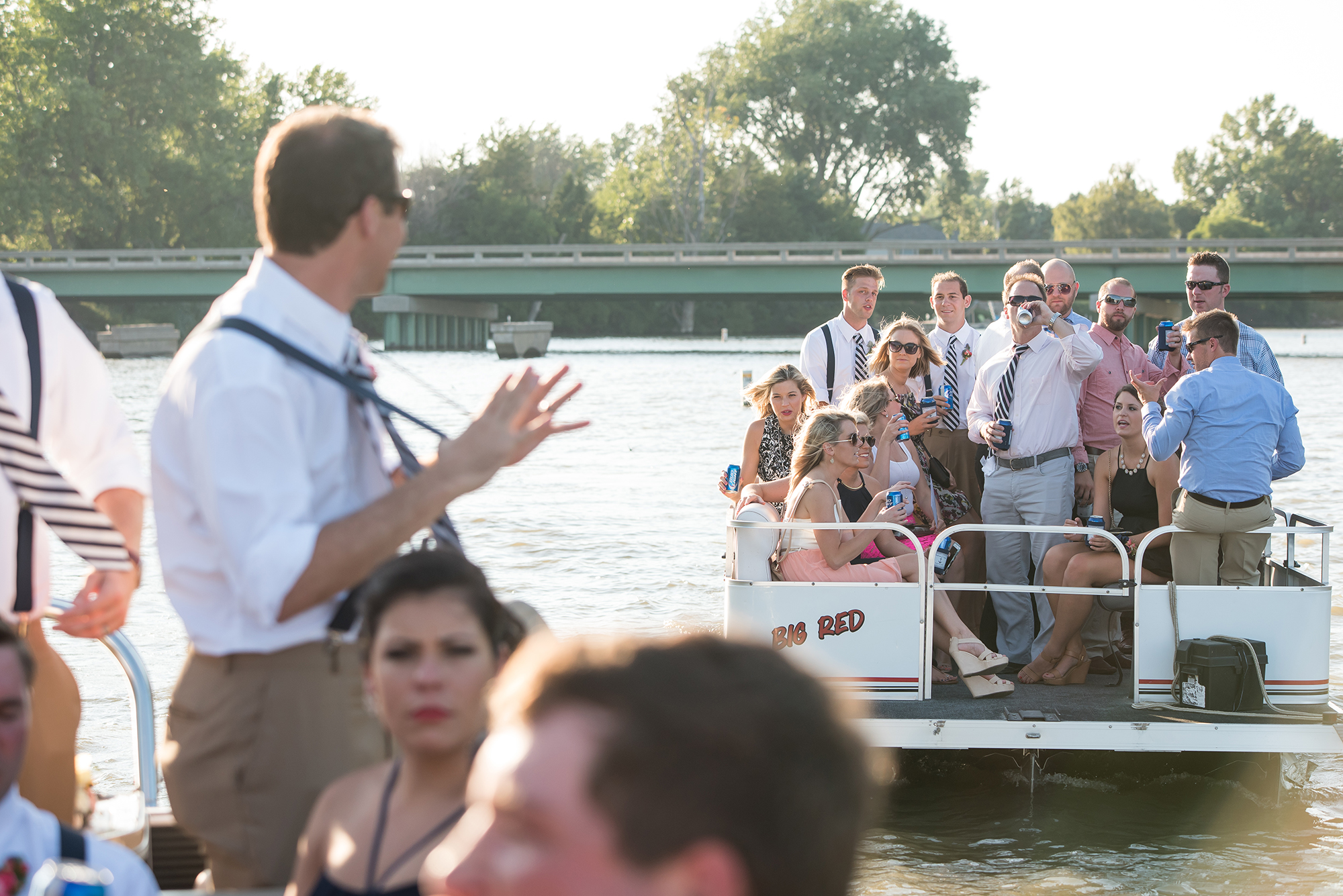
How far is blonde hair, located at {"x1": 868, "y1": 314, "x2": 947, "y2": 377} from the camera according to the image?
7539mm

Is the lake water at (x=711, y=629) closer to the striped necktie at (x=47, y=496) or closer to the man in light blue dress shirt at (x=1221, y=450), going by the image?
the striped necktie at (x=47, y=496)

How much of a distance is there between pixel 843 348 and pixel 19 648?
6586 millimetres

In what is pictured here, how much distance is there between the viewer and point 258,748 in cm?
215

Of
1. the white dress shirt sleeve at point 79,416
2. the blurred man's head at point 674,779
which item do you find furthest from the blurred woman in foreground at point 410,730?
the blurred man's head at point 674,779

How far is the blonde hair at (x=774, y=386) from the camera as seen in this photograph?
7453 millimetres

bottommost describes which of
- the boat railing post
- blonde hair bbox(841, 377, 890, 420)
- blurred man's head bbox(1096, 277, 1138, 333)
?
the boat railing post

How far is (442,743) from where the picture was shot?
2070mm

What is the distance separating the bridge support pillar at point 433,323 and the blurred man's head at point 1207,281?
49948 mm

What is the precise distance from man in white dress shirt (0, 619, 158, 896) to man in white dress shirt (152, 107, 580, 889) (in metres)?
0.27

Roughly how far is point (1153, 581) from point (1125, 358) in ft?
5.12

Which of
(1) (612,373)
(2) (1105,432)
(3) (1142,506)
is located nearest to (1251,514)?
(3) (1142,506)

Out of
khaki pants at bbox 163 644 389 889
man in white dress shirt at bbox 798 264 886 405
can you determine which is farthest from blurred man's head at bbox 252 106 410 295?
man in white dress shirt at bbox 798 264 886 405

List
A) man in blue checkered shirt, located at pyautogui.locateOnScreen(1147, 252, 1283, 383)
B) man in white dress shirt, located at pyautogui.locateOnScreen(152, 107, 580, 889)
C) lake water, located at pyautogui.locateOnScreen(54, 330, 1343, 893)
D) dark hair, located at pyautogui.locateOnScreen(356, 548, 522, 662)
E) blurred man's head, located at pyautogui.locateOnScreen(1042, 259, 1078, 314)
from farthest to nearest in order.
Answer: blurred man's head, located at pyautogui.locateOnScreen(1042, 259, 1078, 314), man in blue checkered shirt, located at pyautogui.locateOnScreen(1147, 252, 1283, 383), lake water, located at pyautogui.locateOnScreen(54, 330, 1343, 893), dark hair, located at pyautogui.locateOnScreen(356, 548, 522, 662), man in white dress shirt, located at pyautogui.locateOnScreen(152, 107, 580, 889)

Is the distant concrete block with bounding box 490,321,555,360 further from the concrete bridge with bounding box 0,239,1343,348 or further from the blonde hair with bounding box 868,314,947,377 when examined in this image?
the blonde hair with bounding box 868,314,947,377
